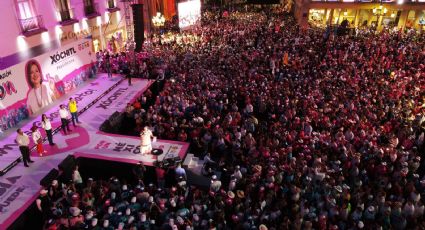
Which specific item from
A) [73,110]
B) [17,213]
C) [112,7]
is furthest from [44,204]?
[112,7]

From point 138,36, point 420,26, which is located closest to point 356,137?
point 138,36

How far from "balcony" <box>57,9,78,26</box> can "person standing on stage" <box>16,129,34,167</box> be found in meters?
9.12

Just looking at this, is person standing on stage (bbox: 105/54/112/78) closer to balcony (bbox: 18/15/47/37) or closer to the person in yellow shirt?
balcony (bbox: 18/15/47/37)

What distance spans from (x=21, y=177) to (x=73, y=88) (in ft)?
25.2

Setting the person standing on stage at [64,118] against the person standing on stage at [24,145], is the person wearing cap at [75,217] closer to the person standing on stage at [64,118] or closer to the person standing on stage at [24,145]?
the person standing on stage at [24,145]

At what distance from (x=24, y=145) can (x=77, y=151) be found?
6.15 ft

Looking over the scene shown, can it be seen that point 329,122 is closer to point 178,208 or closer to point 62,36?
point 178,208

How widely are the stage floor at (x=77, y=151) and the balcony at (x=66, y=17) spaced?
166 inches

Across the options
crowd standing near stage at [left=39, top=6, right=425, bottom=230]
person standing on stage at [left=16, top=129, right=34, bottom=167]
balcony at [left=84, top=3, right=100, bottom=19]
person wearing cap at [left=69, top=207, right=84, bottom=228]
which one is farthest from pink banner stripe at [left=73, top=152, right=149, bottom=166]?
balcony at [left=84, top=3, right=100, bottom=19]

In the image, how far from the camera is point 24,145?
1073cm

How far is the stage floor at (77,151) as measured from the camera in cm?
988

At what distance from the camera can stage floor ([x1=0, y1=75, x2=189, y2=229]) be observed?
9.88 m

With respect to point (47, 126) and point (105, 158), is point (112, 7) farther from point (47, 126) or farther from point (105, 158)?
point (105, 158)

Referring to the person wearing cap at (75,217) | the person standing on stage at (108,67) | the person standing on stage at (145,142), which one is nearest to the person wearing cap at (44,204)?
the person wearing cap at (75,217)
